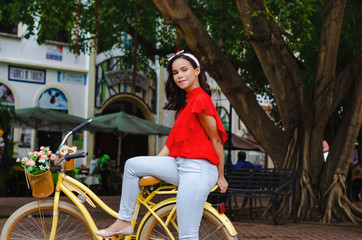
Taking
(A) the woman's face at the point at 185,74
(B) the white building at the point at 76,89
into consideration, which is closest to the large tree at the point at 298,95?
(A) the woman's face at the point at 185,74

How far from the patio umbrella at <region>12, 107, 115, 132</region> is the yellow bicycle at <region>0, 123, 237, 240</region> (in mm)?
11400

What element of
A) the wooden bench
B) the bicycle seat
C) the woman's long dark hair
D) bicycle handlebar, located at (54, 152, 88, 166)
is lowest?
the wooden bench

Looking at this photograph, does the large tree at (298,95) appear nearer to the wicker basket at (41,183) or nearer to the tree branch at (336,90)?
the tree branch at (336,90)

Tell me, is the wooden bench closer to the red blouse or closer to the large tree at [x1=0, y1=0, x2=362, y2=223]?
the large tree at [x1=0, y1=0, x2=362, y2=223]

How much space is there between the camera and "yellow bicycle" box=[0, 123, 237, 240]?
4.00 m

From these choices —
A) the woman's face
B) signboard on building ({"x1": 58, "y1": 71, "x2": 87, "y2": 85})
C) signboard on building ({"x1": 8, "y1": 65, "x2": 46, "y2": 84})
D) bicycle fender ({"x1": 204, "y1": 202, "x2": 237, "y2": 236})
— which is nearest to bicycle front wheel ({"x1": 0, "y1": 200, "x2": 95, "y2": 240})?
bicycle fender ({"x1": 204, "y1": 202, "x2": 237, "y2": 236})

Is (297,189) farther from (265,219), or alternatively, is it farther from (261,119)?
(261,119)

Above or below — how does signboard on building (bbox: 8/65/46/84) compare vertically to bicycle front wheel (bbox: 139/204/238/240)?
above

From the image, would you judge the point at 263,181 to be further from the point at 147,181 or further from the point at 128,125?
the point at 128,125

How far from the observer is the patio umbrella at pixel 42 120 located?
15456 millimetres

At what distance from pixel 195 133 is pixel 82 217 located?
1.16 m

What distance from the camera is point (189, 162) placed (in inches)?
151

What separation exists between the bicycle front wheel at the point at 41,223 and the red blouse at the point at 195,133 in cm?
101

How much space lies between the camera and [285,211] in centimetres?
945
